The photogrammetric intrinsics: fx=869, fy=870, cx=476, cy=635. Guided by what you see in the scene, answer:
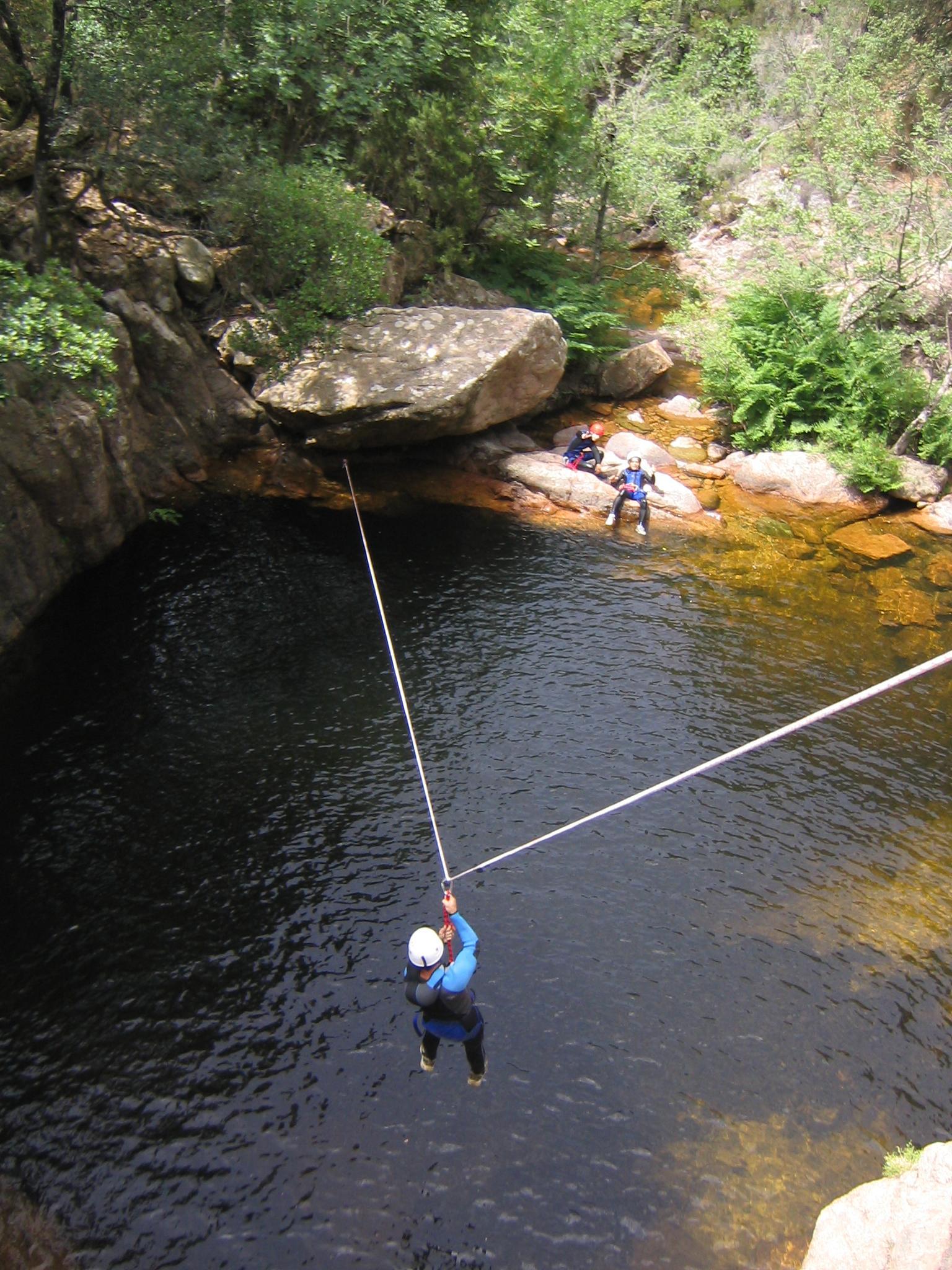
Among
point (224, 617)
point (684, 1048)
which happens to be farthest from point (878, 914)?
point (224, 617)

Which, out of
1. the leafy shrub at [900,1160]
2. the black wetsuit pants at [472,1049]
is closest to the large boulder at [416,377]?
the black wetsuit pants at [472,1049]

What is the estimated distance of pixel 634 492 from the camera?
20.8 metres

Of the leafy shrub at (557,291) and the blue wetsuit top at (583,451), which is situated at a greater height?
the leafy shrub at (557,291)

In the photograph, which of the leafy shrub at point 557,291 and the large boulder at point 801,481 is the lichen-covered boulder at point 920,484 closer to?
the large boulder at point 801,481

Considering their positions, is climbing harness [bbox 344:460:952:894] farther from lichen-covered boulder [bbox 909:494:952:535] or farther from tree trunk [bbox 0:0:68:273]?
lichen-covered boulder [bbox 909:494:952:535]

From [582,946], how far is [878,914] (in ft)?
13.0

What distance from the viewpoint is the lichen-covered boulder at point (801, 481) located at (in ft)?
75.8

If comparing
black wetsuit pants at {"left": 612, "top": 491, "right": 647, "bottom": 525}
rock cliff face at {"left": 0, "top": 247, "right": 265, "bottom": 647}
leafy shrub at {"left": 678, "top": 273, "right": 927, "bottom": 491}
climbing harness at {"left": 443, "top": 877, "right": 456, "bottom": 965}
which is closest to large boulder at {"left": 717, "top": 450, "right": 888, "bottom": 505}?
leafy shrub at {"left": 678, "top": 273, "right": 927, "bottom": 491}

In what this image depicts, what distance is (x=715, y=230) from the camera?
38.2m

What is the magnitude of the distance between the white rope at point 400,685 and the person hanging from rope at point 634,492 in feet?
19.8

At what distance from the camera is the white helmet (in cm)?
805

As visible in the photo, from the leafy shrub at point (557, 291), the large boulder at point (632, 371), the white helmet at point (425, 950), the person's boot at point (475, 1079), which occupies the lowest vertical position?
the person's boot at point (475, 1079)

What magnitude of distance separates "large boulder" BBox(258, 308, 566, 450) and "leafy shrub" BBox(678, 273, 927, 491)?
21.6ft

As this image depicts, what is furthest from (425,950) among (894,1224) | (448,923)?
(894,1224)
